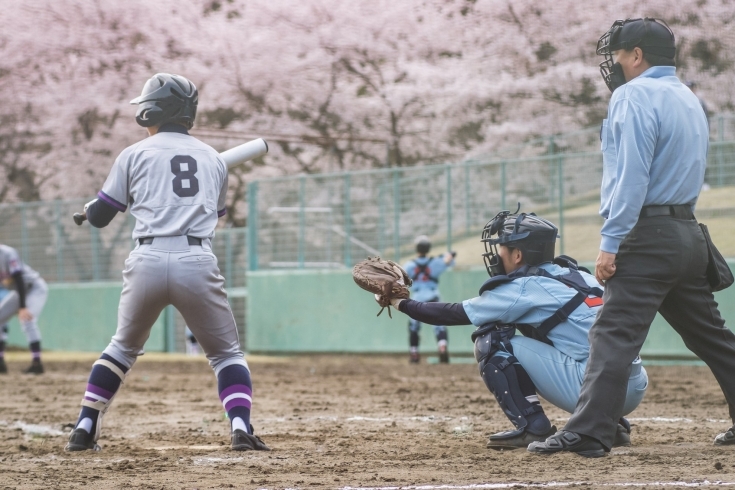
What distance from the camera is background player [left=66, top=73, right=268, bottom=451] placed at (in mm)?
5965

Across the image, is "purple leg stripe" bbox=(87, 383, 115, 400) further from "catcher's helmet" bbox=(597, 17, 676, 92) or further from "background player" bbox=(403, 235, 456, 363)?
A: "background player" bbox=(403, 235, 456, 363)

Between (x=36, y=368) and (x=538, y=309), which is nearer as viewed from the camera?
(x=538, y=309)

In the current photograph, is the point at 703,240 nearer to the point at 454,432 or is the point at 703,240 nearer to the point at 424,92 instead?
the point at 454,432

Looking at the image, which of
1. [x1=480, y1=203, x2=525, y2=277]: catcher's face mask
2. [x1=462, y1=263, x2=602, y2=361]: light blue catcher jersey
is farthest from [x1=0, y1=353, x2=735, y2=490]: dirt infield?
[x1=480, y1=203, x2=525, y2=277]: catcher's face mask

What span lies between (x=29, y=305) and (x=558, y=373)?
1000cm

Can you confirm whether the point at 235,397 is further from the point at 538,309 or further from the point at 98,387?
the point at 538,309

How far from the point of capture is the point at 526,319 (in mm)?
5648

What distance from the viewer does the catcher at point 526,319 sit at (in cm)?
555

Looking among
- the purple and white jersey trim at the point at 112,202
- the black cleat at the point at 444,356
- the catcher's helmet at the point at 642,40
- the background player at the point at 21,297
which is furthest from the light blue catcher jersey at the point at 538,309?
the black cleat at the point at 444,356

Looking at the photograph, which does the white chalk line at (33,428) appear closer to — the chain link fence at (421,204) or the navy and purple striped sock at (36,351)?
the navy and purple striped sock at (36,351)

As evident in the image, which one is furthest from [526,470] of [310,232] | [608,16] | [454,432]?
[608,16]

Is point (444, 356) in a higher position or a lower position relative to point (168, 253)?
lower

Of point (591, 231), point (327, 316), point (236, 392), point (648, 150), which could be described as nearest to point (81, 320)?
point (327, 316)

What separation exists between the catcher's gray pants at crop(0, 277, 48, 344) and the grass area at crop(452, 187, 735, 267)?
260 inches
